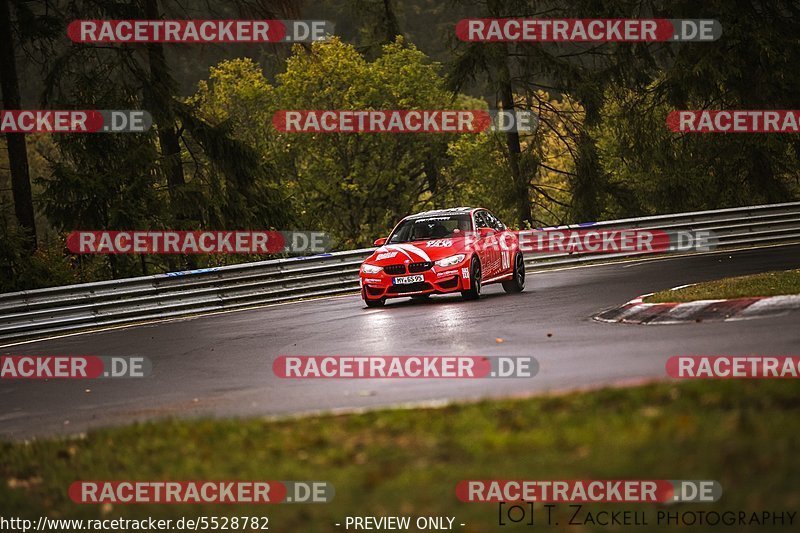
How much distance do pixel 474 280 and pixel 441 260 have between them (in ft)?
2.24

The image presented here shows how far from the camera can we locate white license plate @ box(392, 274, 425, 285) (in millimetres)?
20203

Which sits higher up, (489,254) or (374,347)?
(489,254)

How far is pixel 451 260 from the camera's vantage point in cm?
2008

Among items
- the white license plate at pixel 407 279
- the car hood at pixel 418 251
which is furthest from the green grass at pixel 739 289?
the white license plate at pixel 407 279

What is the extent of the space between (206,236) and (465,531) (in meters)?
28.2

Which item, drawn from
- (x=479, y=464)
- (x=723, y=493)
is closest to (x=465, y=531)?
(x=479, y=464)

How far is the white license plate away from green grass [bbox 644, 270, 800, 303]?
4.83m

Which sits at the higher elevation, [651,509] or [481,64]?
[481,64]

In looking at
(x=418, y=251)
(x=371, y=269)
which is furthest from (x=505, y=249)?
(x=371, y=269)

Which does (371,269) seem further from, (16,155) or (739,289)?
(16,155)

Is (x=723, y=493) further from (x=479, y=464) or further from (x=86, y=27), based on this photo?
(x=86, y=27)

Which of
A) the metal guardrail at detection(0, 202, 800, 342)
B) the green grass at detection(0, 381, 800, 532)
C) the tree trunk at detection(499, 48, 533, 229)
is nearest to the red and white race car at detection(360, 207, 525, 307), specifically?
the metal guardrail at detection(0, 202, 800, 342)

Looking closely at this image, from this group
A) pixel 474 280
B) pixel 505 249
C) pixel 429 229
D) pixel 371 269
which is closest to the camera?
pixel 474 280

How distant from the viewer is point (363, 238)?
57.5 meters
